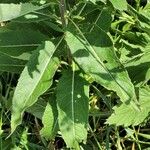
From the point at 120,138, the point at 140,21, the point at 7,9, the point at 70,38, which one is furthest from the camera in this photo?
the point at 120,138

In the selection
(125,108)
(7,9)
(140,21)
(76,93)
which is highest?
(7,9)

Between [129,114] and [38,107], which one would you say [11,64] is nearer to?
[38,107]

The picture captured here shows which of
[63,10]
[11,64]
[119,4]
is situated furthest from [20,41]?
[119,4]

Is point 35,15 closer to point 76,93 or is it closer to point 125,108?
point 76,93

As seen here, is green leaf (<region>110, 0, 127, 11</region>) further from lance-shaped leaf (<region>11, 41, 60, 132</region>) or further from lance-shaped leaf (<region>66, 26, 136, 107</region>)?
lance-shaped leaf (<region>11, 41, 60, 132</region>)

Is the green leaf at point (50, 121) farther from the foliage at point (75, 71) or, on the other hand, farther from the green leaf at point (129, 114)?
the green leaf at point (129, 114)

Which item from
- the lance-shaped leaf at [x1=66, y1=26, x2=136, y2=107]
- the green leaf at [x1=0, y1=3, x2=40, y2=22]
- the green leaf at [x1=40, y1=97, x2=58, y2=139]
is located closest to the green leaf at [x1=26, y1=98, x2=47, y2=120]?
the green leaf at [x1=40, y1=97, x2=58, y2=139]

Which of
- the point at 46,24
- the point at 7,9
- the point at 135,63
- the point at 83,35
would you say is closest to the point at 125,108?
the point at 135,63
